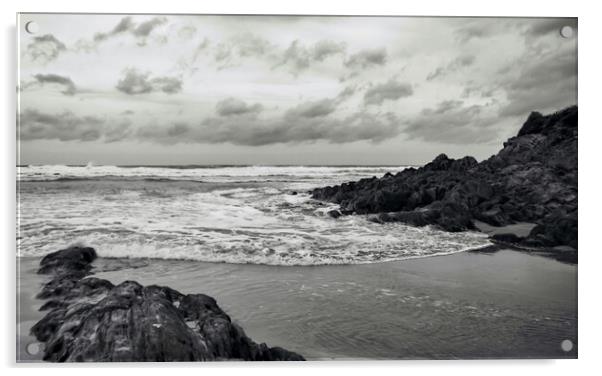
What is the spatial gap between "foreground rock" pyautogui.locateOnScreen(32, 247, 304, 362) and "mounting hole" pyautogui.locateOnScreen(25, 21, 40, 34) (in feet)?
6.04

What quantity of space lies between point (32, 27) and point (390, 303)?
3.65 meters

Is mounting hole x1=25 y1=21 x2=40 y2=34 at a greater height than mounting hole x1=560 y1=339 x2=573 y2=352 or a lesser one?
greater

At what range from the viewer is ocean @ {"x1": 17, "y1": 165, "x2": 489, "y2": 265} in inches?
A: 130

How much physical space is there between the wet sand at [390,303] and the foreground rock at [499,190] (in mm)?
344

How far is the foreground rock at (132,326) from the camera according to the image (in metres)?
2.92

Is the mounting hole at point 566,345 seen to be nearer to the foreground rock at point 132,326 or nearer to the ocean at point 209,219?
the ocean at point 209,219

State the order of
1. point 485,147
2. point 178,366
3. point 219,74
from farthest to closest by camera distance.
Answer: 1. point 485,147
2. point 219,74
3. point 178,366

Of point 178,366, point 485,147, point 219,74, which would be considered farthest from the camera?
point 485,147

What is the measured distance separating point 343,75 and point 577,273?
2576mm

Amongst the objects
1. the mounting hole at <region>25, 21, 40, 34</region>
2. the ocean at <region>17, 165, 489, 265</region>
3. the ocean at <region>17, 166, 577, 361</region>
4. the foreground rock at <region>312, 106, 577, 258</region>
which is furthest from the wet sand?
the mounting hole at <region>25, 21, 40, 34</region>

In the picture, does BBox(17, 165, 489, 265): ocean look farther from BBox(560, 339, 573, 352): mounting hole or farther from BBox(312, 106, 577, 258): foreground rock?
BBox(560, 339, 573, 352): mounting hole

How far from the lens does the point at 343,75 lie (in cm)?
342

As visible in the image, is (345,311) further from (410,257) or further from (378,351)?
(410,257)

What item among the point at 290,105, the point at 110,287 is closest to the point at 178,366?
the point at 110,287
